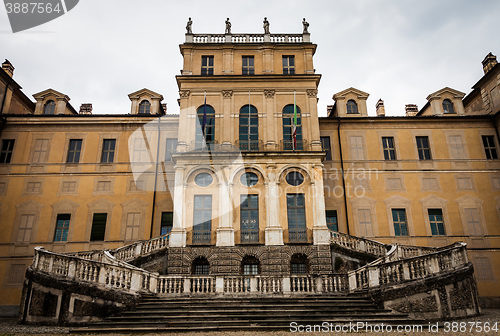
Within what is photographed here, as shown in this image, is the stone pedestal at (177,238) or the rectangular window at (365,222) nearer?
the stone pedestal at (177,238)

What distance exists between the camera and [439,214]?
2369 centimetres

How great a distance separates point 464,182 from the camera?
2434 centimetres

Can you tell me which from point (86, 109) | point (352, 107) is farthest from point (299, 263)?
point (86, 109)

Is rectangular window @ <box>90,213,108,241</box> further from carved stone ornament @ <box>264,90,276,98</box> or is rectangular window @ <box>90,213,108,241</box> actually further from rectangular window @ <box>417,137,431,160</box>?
rectangular window @ <box>417,137,431,160</box>

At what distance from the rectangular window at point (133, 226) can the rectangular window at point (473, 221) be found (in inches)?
788

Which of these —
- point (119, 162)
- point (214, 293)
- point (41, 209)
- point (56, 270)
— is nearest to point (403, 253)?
point (214, 293)

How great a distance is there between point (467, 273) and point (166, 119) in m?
19.3

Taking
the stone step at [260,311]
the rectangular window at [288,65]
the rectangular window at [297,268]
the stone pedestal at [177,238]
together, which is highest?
the rectangular window at [288,65]

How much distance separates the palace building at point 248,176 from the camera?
65.0 feet

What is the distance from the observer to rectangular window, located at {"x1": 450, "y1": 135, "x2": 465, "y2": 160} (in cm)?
2497

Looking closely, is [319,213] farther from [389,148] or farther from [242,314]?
[242,314]

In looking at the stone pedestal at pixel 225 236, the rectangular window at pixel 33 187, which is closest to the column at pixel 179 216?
the stone pedestal at pixel 225 236

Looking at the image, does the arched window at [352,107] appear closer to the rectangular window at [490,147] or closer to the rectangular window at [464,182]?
the rectangular window at [464,182]

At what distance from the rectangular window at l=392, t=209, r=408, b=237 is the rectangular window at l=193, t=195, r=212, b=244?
11.4 metres
